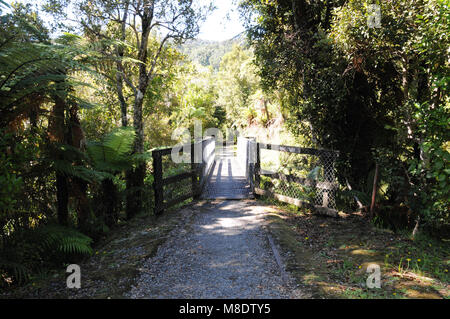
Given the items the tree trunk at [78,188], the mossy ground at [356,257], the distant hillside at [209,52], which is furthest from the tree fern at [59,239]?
the distant hillside at [209,52]

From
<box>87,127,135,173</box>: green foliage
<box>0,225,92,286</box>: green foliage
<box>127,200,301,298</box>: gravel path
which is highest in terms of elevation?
<box>87,127,135,173</box>: green foliage

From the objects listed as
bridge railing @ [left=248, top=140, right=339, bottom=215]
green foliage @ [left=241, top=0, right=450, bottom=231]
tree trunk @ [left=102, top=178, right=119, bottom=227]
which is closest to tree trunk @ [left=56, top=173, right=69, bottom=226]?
tree trunk @ [left=102, top=178, right=119, bottom=227]

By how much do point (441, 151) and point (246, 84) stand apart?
24.6 m

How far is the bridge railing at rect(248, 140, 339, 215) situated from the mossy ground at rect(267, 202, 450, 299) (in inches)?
20.3

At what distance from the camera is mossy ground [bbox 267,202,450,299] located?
10.8 feet

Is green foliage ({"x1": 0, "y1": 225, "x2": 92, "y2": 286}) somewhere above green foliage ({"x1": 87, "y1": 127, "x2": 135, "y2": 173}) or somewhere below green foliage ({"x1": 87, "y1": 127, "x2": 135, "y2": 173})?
below

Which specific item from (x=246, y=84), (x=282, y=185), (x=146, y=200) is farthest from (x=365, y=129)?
(x=246, y=84)

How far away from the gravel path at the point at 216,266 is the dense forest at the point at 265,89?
4.23 feet

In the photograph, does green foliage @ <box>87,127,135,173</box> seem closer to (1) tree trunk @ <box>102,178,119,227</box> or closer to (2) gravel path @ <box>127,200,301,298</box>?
(1) tree trunk @ <box>102,178,119,227</box>

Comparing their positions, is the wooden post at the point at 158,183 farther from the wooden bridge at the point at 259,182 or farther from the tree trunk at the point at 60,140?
Answer: the tree trunk at the point at 60,140

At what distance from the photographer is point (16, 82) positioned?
12.1 feet

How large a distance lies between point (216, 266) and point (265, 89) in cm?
532
